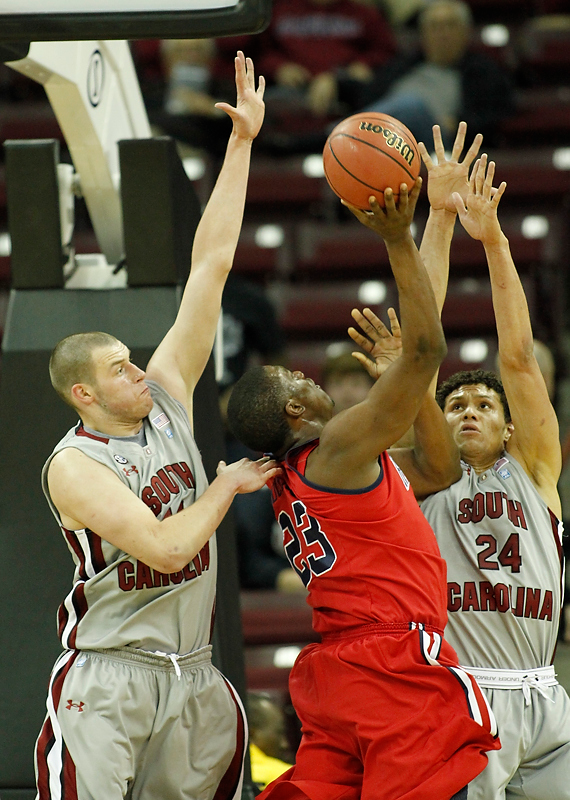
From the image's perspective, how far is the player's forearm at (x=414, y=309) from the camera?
295 centimetres

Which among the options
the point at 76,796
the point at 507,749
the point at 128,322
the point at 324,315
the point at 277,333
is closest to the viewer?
the point at 76,796

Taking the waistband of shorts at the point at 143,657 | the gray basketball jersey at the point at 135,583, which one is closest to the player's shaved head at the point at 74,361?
the gray basketball jersey at the point at 135,583

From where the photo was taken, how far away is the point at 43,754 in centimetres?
317

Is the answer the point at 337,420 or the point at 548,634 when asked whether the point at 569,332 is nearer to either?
the point at 548,634

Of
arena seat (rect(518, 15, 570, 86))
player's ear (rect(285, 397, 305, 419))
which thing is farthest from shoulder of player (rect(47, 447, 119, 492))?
arena seat (rect(518, 15, 570, 86))

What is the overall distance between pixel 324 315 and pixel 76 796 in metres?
5.28

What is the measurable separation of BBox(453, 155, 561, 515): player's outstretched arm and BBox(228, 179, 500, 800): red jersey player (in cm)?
40

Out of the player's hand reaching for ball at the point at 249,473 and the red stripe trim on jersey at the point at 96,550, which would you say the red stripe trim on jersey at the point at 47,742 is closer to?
the red stripe trim on jersey at the point at 96,550

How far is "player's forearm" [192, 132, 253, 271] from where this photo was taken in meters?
3.69

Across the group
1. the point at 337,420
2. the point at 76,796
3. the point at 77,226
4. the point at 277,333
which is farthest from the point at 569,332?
the point at 76,796

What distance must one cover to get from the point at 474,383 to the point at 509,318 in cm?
34

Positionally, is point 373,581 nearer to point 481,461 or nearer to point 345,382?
point 481,461

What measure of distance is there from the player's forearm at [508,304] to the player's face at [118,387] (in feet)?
3.82

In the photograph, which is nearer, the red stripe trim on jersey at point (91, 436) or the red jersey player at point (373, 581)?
the red jersey player at point (373, 581)
